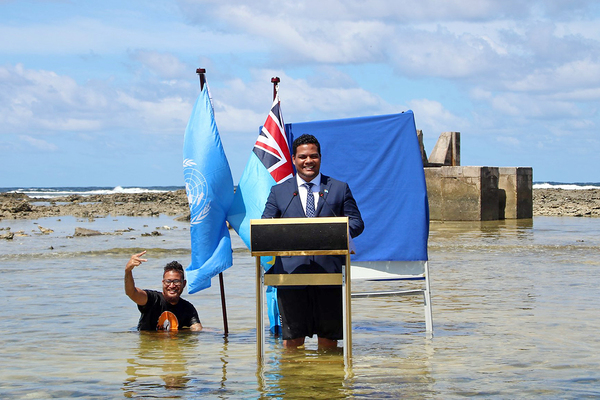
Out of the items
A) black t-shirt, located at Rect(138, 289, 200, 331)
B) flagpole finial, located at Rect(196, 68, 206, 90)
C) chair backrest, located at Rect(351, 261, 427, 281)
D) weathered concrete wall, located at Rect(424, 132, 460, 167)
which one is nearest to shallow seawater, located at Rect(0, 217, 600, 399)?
black t-shirt, located at Rect(138, 289, 200, 331)

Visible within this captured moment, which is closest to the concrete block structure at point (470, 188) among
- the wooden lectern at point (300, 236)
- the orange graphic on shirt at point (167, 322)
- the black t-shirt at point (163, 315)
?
the black t-shirt at point (163, 315)

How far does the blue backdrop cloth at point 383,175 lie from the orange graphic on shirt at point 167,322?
6.07 feet

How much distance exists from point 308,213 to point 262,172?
1.02 metres

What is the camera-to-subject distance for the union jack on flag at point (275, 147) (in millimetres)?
6719

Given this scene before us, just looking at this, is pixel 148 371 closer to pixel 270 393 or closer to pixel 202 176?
pixel 270 393

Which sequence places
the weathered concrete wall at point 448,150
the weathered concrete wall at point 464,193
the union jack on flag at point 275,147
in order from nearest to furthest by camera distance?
the union jack on flag at point 275,147
the weathered concrete wall at point 464,193
the weathered concrete wall at point 448,150

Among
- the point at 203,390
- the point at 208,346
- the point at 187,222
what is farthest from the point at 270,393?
the point at 187,222

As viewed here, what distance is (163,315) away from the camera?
24.4 ft

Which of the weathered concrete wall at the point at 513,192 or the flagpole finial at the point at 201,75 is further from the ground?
the flagpole finial at the point at 201,75

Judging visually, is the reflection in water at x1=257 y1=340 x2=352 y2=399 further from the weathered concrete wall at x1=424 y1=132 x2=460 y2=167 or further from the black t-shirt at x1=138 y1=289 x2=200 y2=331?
the weathered concrete wall at x1=424 y1=132 x2=460 y2=167

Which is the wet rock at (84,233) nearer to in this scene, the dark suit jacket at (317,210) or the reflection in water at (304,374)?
the reflection in water at (304,374)

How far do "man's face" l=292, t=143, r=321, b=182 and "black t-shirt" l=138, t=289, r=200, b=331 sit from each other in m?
2.32

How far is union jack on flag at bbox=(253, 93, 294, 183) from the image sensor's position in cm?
672

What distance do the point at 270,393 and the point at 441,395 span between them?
3.63ft
